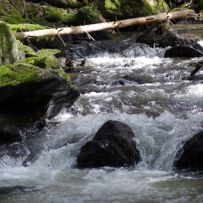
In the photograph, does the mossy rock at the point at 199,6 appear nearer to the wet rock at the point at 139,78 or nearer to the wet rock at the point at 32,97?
the wet rock at the point at 139,78

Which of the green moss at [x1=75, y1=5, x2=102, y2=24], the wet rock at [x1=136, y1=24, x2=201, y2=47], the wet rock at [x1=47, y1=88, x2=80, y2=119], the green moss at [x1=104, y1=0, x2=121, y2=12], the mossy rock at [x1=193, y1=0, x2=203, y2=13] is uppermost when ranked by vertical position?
the green moss at [x1=104, y1=0, x2=121, y2=12]

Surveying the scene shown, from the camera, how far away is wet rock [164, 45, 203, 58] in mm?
20031

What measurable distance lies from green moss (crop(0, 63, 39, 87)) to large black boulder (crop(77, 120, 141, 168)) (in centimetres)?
263

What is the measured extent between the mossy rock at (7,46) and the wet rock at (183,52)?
795 cm

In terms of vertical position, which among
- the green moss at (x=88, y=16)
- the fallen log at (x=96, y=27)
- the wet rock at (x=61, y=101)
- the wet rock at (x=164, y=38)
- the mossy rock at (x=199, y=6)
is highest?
the mossy rock at (x=199, y=6)

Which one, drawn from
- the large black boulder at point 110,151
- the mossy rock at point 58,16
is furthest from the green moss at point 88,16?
the large black boulder at point 110,151

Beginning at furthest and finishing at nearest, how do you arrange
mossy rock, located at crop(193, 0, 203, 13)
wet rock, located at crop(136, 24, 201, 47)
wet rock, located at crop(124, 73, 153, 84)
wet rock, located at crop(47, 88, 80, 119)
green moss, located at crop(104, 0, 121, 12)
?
mossy rock, located at crop(193, 0, 203, 13) < green moss, located at crop(104, 0, 121, 12) < wet rock, located at crop(136, 24, 201, 47) < wet rock, located at crop(124, 73, 153, 84) < wet rock, located at crop(47, 88, 80, 119)

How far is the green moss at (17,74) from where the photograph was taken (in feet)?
38.0

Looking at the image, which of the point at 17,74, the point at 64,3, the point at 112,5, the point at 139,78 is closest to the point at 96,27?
the point at 139,78

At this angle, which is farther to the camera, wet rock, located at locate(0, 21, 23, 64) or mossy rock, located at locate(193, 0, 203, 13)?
mossy rock, located at locate(193, 0, 203, 13)

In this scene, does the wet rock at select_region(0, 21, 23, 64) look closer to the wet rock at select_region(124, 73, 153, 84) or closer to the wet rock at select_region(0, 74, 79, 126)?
the wet rock at select_region(0, 74, 79, 126)

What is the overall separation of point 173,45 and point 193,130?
11971 millimetres

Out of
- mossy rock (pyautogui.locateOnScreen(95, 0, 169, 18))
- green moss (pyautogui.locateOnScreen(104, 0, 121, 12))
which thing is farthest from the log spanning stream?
green moss (pyautogui.locateOnScreen(104, 0, 121, 12))

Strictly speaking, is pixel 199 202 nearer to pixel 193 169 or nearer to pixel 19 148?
pixel 193 169
